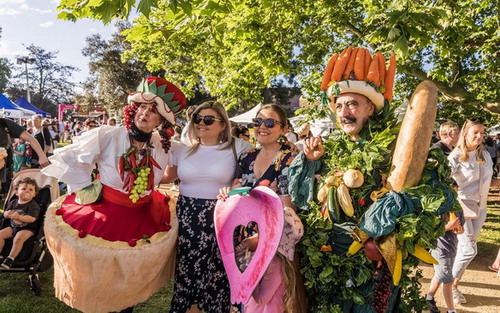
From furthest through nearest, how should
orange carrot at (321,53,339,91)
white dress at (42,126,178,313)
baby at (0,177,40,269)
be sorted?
baby at (0,177,40,269) < white dress at (42,126,178,313) < orange carrot at (321,53,339,91)

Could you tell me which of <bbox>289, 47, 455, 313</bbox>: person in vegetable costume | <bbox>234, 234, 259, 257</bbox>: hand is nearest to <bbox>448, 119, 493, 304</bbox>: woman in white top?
<bbox>289, 47, 455, 313</bbox>: person in vegetable costume

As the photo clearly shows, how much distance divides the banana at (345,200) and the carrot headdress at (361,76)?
0.58 m

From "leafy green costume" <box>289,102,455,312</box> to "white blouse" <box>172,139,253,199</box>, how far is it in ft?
2.81

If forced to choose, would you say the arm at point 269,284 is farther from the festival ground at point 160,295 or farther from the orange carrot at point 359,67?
the festival ground at point 160,295

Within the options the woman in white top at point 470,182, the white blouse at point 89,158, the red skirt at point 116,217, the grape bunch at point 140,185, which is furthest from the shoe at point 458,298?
the white blouse at point 89,158

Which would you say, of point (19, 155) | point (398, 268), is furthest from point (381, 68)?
point (19, 155)

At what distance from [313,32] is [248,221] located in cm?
565

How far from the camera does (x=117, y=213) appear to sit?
8.60ft

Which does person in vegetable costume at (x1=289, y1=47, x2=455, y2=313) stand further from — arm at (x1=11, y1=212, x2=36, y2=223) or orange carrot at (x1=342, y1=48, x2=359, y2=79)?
arm at (x1=11, y1=212, x2=36, y2=223)

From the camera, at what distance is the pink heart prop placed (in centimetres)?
202

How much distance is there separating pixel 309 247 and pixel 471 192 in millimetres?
3097

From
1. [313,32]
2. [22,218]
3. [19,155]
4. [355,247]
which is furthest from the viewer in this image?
[19,155]

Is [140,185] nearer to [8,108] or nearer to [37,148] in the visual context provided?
[37,148]

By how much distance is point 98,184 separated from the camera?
106 inches
